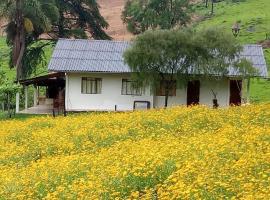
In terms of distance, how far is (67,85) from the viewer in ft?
129

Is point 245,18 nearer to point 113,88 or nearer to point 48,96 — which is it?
point 48,96

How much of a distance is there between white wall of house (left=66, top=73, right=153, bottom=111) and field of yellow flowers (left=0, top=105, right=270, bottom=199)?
19.3 metres

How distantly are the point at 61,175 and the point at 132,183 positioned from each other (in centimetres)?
202

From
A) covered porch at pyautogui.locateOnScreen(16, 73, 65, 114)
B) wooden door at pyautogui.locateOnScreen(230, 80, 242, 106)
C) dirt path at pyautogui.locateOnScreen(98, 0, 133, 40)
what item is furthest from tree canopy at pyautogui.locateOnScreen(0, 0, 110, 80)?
dirt path at pyautogui.locateOnScreen(98, 0, 133, 40)

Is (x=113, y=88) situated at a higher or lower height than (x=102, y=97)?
higher

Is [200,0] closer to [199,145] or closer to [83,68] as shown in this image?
[83,68]

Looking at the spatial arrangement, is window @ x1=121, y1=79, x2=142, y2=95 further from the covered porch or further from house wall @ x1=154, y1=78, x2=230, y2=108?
the covered porch

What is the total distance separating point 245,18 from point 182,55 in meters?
54.1

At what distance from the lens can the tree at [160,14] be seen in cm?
7138

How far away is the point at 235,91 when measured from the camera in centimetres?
3991

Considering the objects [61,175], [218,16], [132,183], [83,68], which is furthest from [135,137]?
[218,16]

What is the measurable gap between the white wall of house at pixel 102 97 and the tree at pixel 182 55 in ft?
11.5

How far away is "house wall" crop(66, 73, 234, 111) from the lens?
39.2 metres

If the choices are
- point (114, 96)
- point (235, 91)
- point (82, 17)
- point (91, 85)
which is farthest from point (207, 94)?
point (82, 17)
